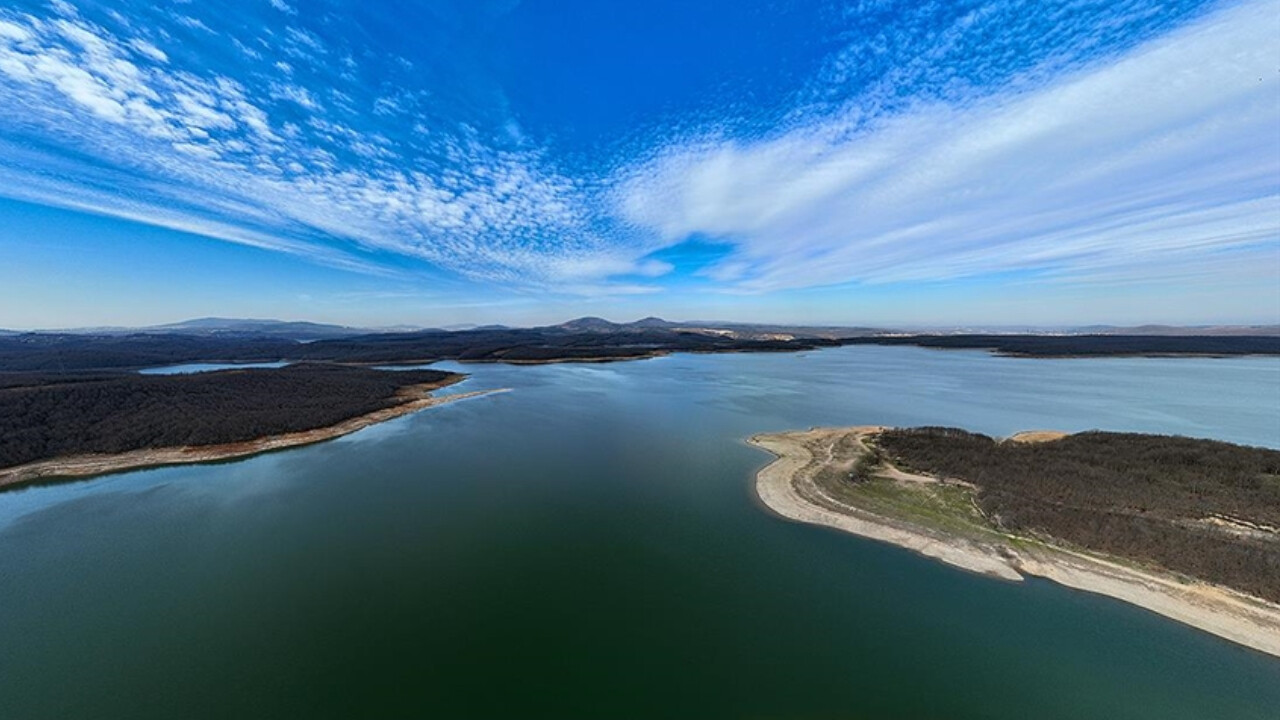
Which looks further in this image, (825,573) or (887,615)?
(825,573)

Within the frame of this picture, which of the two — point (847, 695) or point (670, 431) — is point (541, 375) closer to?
point (670, 431)

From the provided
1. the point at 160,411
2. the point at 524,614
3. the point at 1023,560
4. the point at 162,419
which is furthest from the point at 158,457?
the point at 1023,560

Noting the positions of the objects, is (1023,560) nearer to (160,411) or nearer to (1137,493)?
(1137,493)

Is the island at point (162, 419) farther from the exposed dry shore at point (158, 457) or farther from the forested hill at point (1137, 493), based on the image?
the forested hill at point (1137, 493)

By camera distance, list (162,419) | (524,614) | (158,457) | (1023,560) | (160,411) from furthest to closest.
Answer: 1. (160,411)
2. (162,419)
3. (158,457)
4. (1023,560)
5. (524,614)

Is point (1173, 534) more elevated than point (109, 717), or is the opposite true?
point (1173, 534)

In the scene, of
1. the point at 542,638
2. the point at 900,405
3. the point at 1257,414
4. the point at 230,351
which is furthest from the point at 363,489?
the point at 230,351
